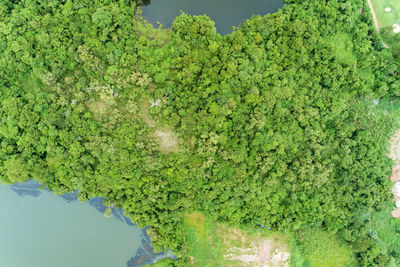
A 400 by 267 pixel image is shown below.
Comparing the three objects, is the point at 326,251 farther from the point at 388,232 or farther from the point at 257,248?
the point at 257,248

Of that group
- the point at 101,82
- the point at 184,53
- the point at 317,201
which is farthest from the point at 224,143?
the point at 101,82

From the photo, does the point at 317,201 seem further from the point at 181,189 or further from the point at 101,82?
the point at 101,82

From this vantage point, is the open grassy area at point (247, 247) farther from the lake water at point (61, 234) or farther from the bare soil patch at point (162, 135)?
the bare soil patch at point (162, 135)

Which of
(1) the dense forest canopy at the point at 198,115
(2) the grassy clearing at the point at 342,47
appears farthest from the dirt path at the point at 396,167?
(2) the grassy clearing at the point at 342,47

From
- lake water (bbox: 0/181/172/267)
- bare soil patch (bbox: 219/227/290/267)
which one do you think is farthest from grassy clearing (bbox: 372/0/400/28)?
lake water (bbox: 0/181/172/267)

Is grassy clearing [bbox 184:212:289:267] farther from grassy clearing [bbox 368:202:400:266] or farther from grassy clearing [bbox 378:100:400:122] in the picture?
grassy clearing [bbox 378:100:400:122]

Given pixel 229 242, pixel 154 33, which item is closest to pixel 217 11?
pixel 154 33
